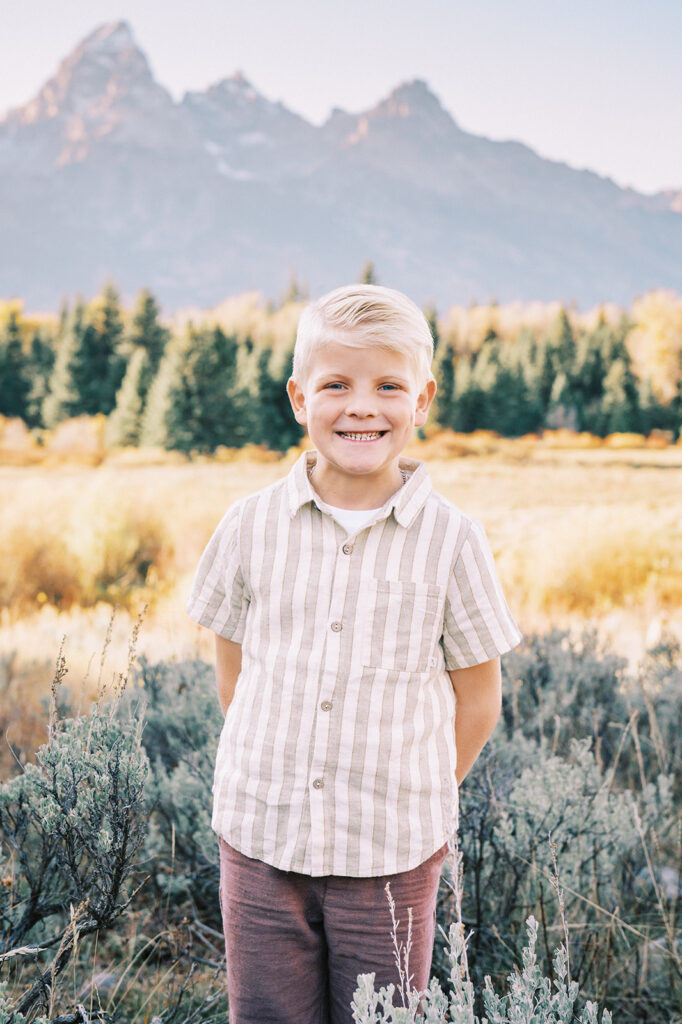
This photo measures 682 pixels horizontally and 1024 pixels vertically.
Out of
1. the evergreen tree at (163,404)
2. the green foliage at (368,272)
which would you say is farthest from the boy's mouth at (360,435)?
the green foliage at (368,272)

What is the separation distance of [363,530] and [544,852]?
136cm

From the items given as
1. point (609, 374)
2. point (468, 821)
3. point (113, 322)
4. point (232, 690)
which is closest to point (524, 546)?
point (468, 821)

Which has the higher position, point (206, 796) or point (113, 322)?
point (113, 322)

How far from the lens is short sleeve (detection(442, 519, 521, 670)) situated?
1356 mm

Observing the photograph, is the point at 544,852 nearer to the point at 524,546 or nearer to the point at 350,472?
the point at 350,472

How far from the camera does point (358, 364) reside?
1.32 metres

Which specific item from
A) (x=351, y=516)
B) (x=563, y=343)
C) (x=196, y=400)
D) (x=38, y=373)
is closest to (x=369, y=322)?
(x=351, y=516)

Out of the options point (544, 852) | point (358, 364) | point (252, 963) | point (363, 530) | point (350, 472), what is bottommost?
point (544, 852)

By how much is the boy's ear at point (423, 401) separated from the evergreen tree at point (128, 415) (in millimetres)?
29845

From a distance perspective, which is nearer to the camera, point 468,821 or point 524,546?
point 468,821

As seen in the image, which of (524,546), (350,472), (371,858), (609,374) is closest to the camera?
(371,858)

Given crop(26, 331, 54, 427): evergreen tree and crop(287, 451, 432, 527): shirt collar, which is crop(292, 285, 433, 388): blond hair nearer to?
crop(287, 451, 432, 527): shirt collar

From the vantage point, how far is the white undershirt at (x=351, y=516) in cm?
138

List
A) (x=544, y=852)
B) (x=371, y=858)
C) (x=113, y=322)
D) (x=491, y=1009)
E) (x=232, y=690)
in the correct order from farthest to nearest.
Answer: (x=113, y=322)
(x=544, y=852)
(x=232, y=690)
(x=371, y=858)
(x=491, y=1009)
